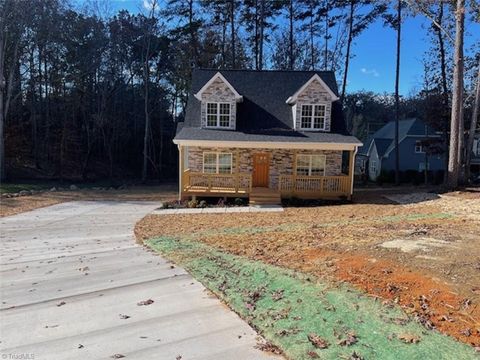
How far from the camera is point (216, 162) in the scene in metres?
19.0

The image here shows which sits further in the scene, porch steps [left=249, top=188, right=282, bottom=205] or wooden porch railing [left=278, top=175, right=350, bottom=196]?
wooden porch railing [left=278, top=175, right=350, bottom=196]

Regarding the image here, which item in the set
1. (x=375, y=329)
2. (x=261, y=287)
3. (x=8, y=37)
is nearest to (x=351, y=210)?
(x=261, y=287)

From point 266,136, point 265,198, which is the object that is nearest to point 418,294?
point 265,198

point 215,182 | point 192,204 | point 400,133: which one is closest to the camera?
point 192,204

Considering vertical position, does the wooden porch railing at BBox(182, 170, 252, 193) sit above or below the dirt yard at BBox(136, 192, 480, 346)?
above

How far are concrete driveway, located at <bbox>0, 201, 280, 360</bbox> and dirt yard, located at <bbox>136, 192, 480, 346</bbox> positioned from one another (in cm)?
174

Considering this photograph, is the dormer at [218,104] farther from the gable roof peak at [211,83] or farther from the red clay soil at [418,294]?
the red clay soil at [418,294]

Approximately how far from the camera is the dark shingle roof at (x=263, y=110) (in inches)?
729

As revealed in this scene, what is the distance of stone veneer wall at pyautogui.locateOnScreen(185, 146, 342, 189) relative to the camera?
1892 cm

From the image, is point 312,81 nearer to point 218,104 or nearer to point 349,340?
point 218,104

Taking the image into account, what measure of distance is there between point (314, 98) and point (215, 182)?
6.67m

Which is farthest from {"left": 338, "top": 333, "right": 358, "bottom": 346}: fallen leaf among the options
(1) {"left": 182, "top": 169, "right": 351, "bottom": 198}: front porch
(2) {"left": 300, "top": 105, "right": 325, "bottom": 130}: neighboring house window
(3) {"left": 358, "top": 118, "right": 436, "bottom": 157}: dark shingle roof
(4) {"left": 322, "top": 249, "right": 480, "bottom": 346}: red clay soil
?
(3) {"left": 358, "top": 118, "right": 436, "bottom": 157}: dark shingle roof

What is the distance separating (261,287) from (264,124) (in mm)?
14967

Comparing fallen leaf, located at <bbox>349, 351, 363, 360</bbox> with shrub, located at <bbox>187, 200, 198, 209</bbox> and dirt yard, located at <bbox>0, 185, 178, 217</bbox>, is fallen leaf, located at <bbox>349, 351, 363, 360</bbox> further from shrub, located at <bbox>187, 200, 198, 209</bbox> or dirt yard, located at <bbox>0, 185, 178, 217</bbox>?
dirt yard, located at <bbox>0, 185, 178, 217</bbox>
